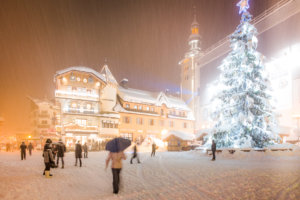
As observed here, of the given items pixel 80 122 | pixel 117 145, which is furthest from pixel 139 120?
pixel 117 145

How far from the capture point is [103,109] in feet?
149

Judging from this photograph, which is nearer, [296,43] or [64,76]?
[296,43]

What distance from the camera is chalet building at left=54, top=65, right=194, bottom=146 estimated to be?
4044 cm

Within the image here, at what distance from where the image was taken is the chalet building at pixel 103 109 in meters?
40.4

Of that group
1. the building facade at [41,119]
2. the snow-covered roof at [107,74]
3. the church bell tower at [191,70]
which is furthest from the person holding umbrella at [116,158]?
the church bell tower at [191,70]

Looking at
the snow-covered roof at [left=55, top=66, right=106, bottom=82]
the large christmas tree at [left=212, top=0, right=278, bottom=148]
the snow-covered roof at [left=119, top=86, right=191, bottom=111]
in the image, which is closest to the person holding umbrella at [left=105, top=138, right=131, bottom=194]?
the large christmas tree at [left=212, top=0, right=278, bottom=148]

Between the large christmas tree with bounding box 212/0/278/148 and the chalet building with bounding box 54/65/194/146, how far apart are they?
25.7 m

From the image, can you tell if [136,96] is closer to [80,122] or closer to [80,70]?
[80,70]

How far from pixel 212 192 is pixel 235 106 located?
53.6 ft

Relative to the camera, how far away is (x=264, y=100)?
2152 centimetres

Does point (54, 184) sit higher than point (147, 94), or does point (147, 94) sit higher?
point (147, 94)

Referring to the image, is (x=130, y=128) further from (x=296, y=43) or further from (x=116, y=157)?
(x=116, y=157)

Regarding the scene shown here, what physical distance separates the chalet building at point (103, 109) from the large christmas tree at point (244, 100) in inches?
1010

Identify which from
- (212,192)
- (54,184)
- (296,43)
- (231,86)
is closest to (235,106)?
(231,86)
